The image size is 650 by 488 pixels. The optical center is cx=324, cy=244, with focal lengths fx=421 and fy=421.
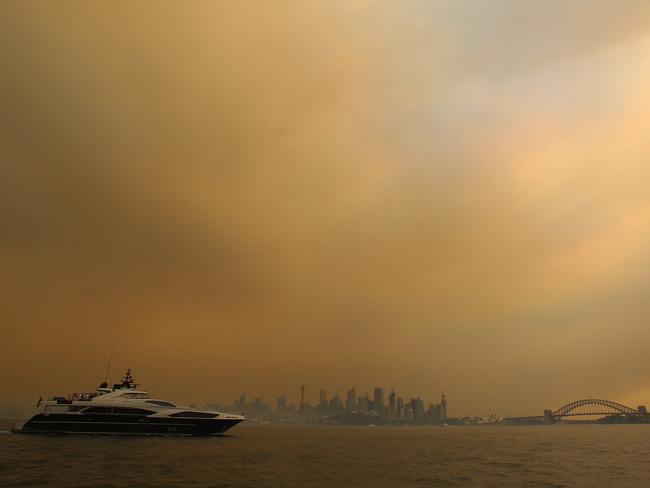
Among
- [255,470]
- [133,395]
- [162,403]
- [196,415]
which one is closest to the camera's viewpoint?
[255,470]

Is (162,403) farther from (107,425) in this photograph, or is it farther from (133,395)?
(107,425)

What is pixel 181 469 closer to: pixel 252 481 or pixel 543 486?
pixel 252 481

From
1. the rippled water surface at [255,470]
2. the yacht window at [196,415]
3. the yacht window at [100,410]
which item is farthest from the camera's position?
the yacht window at [196,415]

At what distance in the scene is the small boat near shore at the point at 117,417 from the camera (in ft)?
255

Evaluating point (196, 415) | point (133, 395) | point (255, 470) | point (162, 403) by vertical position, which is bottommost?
point (255, 470)

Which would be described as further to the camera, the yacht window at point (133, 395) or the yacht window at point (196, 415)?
the yacht window at point (133, 395)

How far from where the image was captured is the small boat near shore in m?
77.8

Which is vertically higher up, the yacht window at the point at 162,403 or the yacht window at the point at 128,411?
the yacht window at the point at 162,403

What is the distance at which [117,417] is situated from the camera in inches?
3066

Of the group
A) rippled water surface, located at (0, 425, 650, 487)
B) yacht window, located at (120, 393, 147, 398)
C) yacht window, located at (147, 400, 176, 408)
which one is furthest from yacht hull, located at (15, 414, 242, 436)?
rippled water surface, located at (0, 425, 650, 487)

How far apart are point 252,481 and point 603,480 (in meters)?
34.9

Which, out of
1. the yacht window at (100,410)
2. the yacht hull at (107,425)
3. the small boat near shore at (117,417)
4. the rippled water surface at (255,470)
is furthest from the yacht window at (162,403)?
the rippled water surface at (255,470)

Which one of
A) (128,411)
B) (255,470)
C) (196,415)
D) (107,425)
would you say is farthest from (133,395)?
(255,470)

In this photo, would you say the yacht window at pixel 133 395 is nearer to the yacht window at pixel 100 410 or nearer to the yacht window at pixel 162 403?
the yacht window at pixel 162 403
